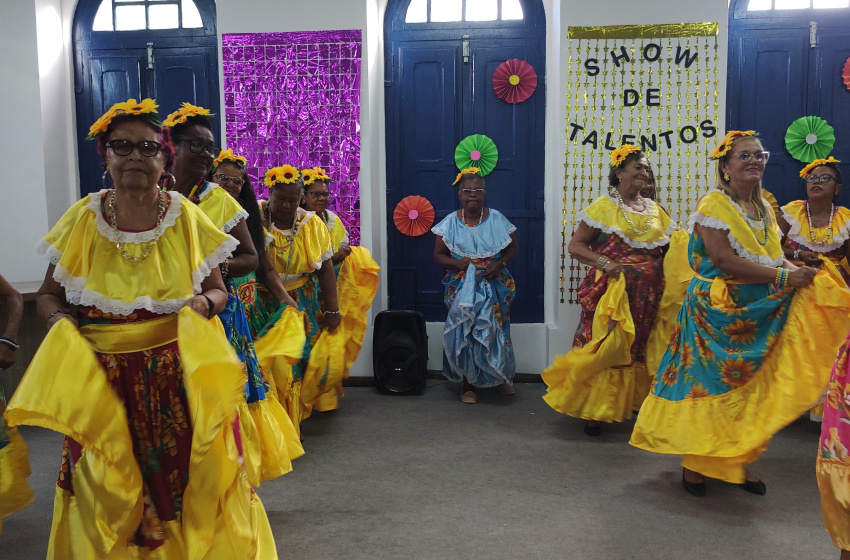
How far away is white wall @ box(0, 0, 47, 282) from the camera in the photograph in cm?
574

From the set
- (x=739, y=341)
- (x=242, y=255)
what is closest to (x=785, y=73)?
(x=739, y=341)

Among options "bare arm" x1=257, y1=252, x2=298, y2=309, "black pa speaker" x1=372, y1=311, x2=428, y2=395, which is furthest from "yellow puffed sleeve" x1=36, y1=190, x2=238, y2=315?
"black pa speaker" x1=372, y1=311, x2=428, y2=395

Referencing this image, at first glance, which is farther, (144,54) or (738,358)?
(144,54)

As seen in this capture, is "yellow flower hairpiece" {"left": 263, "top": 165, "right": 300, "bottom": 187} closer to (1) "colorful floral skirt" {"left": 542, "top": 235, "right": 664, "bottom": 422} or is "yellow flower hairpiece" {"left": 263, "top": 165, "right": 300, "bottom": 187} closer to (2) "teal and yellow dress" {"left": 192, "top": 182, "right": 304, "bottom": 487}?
(2) "teal and yellow dress" {"left": 192, "top": 182, "right": 304, "bottom": 487}

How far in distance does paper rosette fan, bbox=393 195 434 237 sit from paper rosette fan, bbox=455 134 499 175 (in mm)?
508

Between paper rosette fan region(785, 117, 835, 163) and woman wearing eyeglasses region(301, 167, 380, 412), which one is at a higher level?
paper rosette fan region(785, 117, 835, 163)

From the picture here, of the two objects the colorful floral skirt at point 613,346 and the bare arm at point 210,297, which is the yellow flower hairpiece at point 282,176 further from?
the colorful floral skirt at point 613,346

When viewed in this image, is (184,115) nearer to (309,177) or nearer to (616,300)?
(309,177)

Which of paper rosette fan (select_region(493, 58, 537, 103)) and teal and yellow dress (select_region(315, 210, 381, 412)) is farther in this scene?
paper rosette fan (select_region(493, 58, 537, 103))

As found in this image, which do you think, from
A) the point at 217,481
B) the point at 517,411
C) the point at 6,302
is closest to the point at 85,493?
the point at 217,481

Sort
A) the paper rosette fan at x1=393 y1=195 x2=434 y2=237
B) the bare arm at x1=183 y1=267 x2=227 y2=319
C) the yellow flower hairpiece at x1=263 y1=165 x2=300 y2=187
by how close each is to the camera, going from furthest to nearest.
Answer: the paper rosette fan at x1=393 y1=195 x2=434 y2=237
the yellow flower hairpiece at x1=263 y1=165 x2=300 y2=187
the bare arm at x1=183 y1=267 x2=227 y2=319

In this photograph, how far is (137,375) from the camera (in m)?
1.93

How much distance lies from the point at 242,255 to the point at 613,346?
2396 millimetres

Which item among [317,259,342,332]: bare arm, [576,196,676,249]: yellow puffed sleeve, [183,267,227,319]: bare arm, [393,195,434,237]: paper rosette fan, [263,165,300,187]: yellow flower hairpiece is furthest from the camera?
[393,195,434,237]: paper rosette fan
